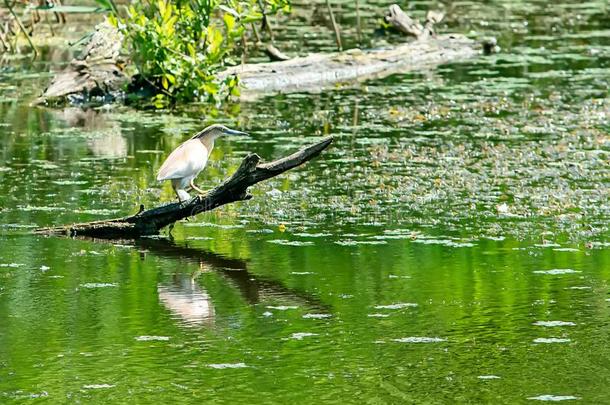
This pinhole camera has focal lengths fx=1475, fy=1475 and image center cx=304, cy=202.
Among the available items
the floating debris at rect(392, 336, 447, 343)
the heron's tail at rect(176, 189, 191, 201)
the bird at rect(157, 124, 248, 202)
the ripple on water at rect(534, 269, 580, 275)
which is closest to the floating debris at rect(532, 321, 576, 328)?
the floating debris at rect(392, 336, 447, 343)

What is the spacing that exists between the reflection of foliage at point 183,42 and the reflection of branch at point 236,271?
5524mm

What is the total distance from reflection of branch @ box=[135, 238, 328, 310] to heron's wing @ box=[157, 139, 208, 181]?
0.48m

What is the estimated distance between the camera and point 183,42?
16.4 meters

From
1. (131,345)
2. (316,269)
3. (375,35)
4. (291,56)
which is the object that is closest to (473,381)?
(131,345)

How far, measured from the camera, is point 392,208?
1141cm

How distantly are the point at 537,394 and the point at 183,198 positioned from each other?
4.05 meters

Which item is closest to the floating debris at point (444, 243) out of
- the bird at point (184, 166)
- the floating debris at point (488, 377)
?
the bird at point (184, 166)

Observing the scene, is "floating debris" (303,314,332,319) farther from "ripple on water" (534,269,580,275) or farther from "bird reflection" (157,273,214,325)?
"ripple on water" (534,269,580,275)

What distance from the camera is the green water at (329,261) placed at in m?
7.32

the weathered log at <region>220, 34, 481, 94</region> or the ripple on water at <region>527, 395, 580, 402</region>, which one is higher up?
the weathered log at <region>220, 34, 481, 94</region>

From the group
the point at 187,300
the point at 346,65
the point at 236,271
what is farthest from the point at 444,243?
the point at 346,65

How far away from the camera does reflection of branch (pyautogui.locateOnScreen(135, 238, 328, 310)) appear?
8938 mm

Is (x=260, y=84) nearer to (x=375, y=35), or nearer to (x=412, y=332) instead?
(x=375, y=35)

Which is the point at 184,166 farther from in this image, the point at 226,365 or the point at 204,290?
the point at 226,365
